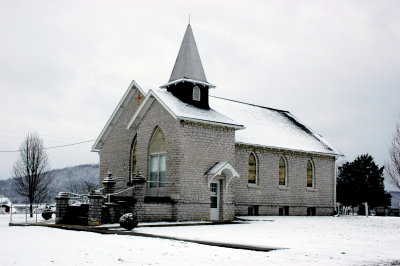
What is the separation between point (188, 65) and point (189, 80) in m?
1.09

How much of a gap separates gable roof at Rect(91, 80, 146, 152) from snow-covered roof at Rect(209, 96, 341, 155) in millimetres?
5163

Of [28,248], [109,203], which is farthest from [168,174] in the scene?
[28,248]

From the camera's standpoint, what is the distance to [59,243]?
1444cm

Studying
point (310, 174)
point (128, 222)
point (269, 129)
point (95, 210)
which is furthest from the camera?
point (310, 174)

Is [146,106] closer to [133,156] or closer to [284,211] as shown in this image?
[133,156]

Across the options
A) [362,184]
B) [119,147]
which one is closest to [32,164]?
[119,147]

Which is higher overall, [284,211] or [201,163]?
[201,163]

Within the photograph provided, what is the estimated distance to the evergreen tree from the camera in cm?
4822

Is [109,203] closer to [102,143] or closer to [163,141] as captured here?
[163,141]

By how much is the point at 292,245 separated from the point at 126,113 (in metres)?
19.7

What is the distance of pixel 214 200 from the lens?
2677cm

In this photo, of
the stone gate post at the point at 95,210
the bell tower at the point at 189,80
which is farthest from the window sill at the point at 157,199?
the bell tower at the point at 189,80

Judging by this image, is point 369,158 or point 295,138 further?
Answer: point 369,158

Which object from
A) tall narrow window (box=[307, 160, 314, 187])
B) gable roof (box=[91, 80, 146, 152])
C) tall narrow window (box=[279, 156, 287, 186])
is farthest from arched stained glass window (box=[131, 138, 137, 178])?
tall narrow window (box=[307, 160, 314, 187])
